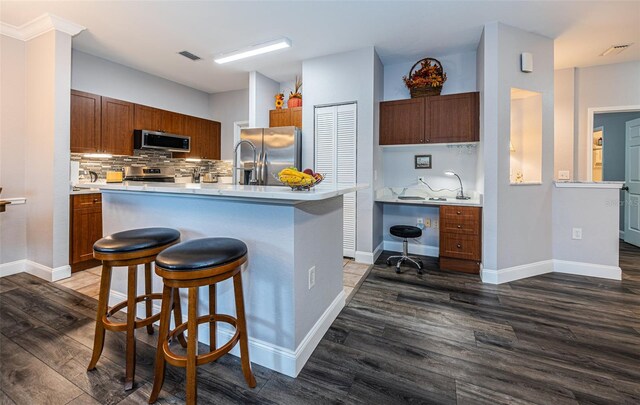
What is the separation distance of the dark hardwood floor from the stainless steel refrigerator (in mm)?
2108

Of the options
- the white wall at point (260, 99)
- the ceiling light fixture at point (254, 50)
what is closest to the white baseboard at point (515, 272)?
the ceiling light fixture at point (254, 50)

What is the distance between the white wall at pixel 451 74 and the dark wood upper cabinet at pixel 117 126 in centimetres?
387

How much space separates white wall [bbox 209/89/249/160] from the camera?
5.43 m

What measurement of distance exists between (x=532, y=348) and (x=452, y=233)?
1579 millimetres

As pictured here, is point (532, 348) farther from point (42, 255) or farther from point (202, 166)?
Answer: point (202, 166)

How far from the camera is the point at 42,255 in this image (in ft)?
10.2

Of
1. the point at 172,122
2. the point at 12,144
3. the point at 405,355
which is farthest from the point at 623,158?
the point at 12,144

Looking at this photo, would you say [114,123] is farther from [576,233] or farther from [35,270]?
[576,233]

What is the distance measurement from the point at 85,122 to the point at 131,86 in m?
1.13

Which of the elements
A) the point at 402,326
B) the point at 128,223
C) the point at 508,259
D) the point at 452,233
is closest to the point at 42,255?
the point at 128,223

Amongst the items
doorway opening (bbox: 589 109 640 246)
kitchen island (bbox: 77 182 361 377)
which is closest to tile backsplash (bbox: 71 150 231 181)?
kitchen island (bbox: 77 182 361 377)

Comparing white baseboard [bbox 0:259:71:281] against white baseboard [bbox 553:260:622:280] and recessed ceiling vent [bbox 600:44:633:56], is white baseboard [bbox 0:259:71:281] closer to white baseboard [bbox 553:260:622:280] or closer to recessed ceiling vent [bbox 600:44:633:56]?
white baseboard [bbox 553:260:622:280]

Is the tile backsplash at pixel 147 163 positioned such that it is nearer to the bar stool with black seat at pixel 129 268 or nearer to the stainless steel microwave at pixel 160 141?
the stainless steel microwave at pixel 160 141

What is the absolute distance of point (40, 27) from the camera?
3010mm
